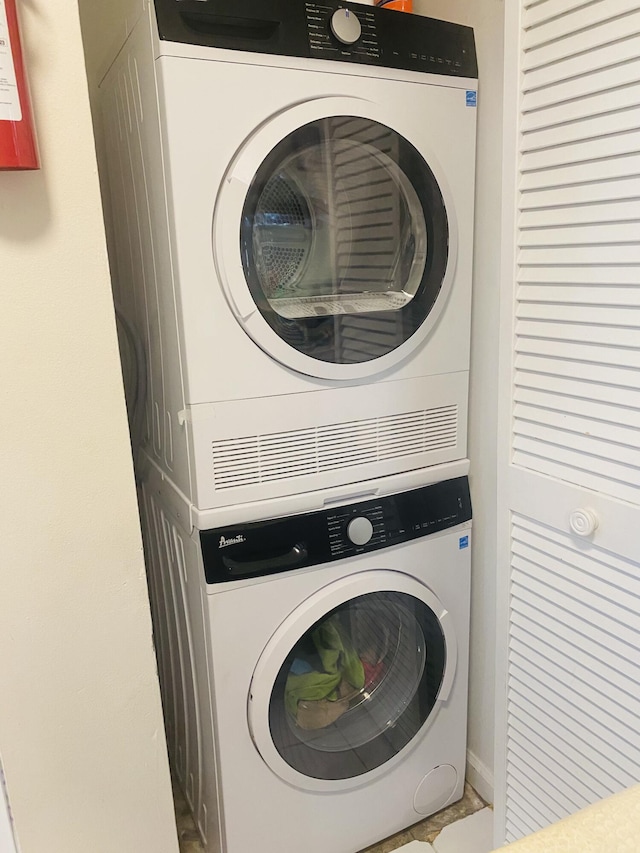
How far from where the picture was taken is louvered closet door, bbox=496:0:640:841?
39.6 inches

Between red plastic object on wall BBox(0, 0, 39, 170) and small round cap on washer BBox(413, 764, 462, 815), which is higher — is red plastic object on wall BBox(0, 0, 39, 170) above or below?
above

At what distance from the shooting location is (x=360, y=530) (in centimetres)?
139

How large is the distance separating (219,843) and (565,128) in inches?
60.7

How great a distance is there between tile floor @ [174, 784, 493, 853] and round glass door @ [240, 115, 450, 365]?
1.16m

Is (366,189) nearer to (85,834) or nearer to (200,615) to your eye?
(200,615)

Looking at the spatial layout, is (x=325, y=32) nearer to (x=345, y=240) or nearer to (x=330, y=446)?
(x=345, y=240)

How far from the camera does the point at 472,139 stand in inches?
54.5

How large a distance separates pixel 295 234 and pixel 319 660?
0.91 metres

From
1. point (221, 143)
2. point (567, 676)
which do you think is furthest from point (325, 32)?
point (567, 676)

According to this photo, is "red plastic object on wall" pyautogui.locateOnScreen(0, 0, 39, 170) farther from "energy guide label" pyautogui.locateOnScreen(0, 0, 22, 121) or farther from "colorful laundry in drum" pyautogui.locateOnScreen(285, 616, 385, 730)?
"colorful laundry in drum" pyautogui.locateOnScreen(285, 616, 385, 730)

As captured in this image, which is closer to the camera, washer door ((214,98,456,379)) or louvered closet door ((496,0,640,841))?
louvered closet door ((496,0,640,841))

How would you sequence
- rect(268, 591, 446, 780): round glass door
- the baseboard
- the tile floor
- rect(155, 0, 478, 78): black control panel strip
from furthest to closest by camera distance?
the baseboard → the tile floor → rect(268, 591, 446, 780): round glass door → rect(155, 0, 478, 78): black control panel strip

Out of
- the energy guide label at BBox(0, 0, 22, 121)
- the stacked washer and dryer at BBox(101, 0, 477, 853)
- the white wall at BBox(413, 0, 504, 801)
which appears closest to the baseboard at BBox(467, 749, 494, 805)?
the white wall at BBox(413, 0, 504, 801)

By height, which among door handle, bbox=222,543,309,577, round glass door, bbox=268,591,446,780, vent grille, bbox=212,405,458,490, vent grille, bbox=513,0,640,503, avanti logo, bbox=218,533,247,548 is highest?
vent grille, bbox=513,0,640,503
